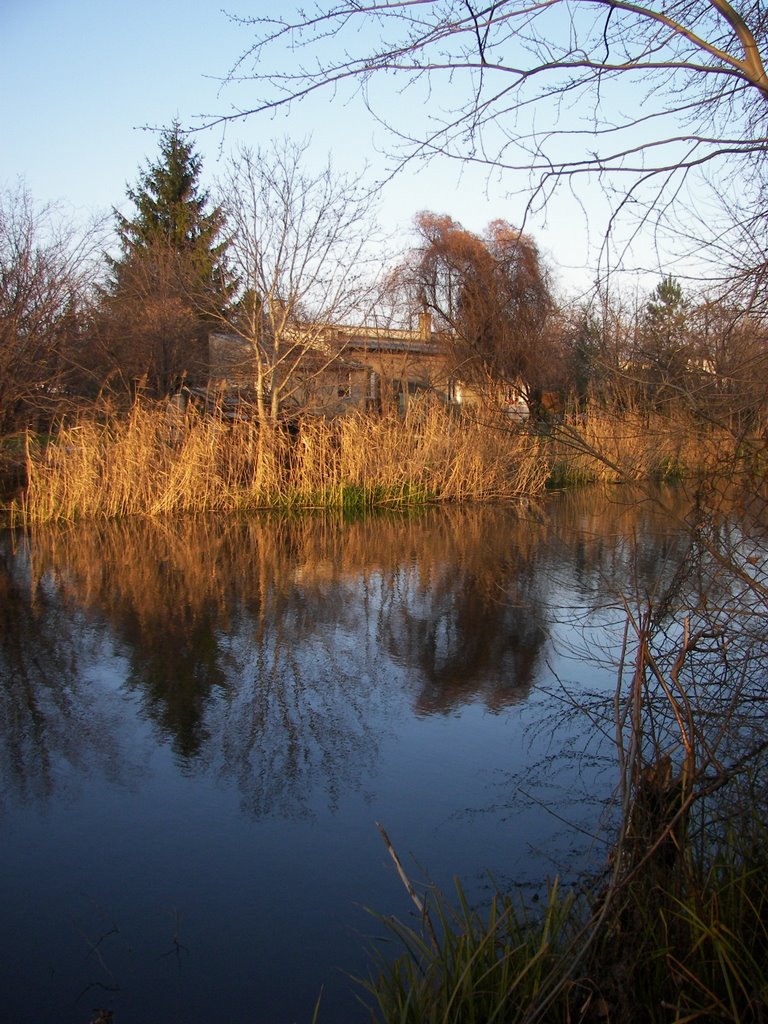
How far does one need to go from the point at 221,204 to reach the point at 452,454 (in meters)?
6.38

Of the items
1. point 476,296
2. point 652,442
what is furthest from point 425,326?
point 652,442

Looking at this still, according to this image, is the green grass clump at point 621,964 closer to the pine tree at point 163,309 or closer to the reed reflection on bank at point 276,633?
the reed reflection on bank at point 276,633

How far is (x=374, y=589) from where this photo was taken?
9.61 m

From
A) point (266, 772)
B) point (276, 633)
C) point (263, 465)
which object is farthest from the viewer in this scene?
point (263, 465)

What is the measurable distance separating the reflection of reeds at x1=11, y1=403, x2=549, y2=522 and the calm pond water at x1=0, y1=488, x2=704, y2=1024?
5.21 meters

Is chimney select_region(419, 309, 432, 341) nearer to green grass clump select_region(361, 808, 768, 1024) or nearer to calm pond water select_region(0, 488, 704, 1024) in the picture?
calm pond water select_region(0, 488, 704, 1024)

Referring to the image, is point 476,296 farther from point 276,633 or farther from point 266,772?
point 266,772

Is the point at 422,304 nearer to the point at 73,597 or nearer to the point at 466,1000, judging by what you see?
the point at 73,597

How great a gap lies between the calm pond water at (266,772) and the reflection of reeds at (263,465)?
521 cm

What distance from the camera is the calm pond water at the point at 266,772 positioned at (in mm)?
3418

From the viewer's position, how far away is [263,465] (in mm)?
15820

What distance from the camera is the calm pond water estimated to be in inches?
135

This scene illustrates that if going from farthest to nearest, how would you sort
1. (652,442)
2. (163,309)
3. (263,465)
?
(163,309)
(263,465)
(652,442)

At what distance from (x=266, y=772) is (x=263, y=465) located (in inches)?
439
